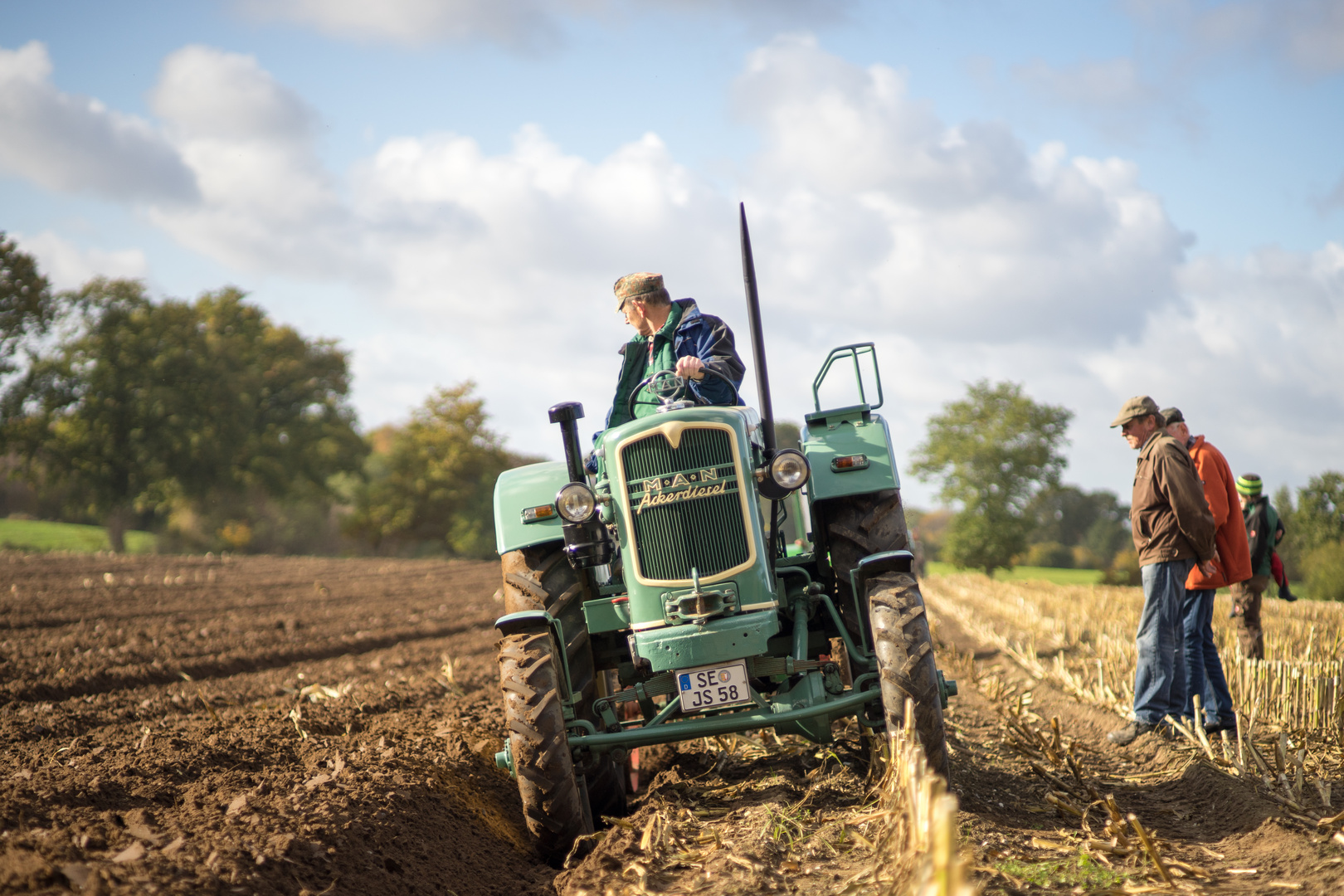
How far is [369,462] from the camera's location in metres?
54.8

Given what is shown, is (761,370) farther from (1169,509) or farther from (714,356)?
(1169,509)

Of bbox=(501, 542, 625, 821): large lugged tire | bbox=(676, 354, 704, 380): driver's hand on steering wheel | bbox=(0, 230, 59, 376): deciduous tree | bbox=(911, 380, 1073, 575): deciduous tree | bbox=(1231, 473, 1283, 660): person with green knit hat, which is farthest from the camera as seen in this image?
bbox=(911, 380, 1073, 575): deciduous tree

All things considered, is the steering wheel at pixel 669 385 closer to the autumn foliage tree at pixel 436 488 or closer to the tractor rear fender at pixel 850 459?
the tractor rear fender at pixel 850 459

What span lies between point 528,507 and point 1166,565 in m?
3.95

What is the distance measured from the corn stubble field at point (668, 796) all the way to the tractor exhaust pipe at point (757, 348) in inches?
56.8

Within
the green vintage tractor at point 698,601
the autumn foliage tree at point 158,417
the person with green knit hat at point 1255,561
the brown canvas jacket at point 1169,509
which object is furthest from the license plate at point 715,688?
the autumn foliage tree at point 158,417

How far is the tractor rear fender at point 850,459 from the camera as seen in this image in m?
4.61

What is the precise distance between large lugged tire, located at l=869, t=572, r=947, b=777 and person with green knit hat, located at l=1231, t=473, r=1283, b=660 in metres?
4.94

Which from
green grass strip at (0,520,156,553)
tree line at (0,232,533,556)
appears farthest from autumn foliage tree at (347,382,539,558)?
green grass strip at (0,520,156,553)

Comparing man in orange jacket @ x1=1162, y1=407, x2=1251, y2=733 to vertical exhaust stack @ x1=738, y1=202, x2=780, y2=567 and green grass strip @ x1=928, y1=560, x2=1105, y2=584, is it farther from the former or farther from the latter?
green grass strip @ x1=928, y1=560, x2=1105, y2=584

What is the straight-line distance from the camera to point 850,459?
467cm

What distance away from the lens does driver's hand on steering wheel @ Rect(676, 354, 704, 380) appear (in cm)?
472

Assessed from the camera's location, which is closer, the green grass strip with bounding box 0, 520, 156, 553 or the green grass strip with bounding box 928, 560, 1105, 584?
the green grass strip with bounding box 0, 520, 156, 553

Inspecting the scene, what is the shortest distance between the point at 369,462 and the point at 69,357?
1859 cm
